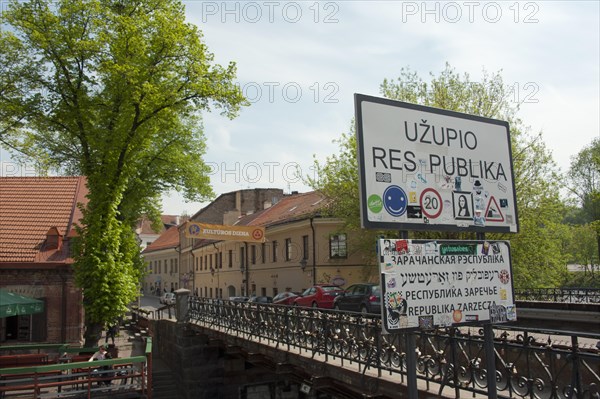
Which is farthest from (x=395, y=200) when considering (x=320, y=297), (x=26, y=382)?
(x=320, y=297)

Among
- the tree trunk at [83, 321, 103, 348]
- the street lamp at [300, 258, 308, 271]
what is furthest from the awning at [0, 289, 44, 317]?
the street lamp at [300, 258, 308, 271]

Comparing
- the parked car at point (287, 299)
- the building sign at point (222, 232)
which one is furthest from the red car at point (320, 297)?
the building sign at point (222, 232)

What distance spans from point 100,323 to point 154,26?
10.7 meters

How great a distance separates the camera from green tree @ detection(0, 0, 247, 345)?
17750 mm

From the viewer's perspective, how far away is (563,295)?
2197 centimetres

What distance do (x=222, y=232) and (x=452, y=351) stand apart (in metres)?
27.3

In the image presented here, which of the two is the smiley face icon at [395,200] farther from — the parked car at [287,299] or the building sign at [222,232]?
the building sign at [222,232]

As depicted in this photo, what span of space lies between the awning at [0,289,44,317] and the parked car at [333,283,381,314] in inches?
454

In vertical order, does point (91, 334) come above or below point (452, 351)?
below

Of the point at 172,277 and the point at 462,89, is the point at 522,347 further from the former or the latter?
the point at 172,277

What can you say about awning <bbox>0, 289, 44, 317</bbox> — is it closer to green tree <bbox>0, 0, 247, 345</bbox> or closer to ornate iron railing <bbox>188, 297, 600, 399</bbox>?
green tree <bbox>0, 0, 247, 345</bbox>

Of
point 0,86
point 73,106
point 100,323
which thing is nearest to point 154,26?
point 73,106

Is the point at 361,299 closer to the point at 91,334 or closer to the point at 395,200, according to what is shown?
the point at 91,334

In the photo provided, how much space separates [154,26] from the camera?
18312mm
